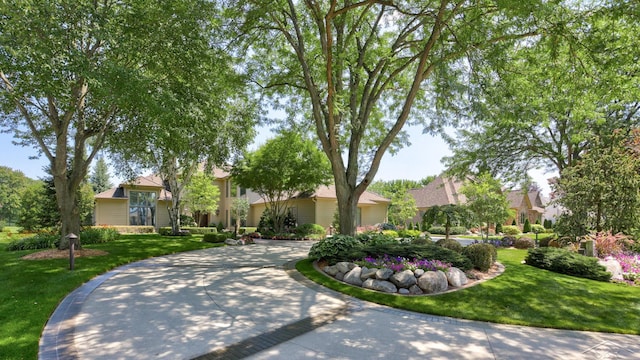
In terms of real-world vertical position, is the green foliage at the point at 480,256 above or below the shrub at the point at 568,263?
above

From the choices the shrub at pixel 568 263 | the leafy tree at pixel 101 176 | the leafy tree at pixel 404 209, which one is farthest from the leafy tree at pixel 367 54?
the leafy tree at pixel 101 176

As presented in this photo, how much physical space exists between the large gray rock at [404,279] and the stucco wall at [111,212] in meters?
28.0

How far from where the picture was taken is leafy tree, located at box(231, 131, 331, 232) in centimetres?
2170

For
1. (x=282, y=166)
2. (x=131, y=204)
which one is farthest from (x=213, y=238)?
(x=131, y=204)

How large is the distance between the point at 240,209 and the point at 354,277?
82.3 feet

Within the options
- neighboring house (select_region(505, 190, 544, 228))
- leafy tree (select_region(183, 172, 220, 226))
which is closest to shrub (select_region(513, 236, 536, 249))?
leafy tree (select_region(183, 172, 220, 226))

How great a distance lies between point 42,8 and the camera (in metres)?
7.55

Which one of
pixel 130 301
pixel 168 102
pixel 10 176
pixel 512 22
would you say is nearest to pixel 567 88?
pixel 512 22

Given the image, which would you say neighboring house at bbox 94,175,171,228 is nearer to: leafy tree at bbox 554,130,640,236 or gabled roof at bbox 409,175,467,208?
gabled roof at bbox 409,175,467,208

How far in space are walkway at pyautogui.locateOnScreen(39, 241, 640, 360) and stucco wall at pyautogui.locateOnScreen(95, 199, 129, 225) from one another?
→ 24046 millimetres

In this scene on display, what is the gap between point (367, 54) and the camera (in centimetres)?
1377

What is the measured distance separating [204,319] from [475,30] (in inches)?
412

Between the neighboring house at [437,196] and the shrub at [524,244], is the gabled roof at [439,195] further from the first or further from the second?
the shrub at [524,244]

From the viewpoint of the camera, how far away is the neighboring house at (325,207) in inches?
1121
